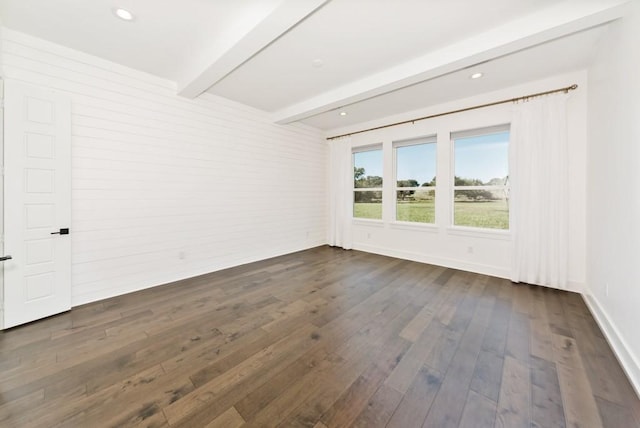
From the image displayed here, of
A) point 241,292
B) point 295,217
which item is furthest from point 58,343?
point 295,217

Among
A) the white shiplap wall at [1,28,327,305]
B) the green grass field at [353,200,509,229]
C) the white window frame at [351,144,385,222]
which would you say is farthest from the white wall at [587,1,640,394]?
the white shiplap wall at [1,28,327,305]

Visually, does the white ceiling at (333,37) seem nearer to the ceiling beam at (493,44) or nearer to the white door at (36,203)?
the ceiling beam at (493,44)

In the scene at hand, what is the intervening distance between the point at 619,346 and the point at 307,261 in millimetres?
3803

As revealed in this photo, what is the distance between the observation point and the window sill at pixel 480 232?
369 cm

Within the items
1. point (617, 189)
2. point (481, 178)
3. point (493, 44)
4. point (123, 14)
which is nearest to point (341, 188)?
point (481, 178)

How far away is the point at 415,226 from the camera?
464 centimetres

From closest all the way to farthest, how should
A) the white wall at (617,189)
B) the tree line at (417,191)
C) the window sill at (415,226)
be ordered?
the white wall at (617,189) < the tree line at (417,191) < the window sill at (415,226)

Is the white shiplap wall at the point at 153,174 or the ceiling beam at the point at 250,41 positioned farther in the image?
the white shiplap wall at the point at 153,174

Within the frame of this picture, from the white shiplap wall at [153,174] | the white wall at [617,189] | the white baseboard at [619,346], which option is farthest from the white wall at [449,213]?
the white shiplap wall at [153,174]

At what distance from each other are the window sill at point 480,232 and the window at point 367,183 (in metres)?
1.56

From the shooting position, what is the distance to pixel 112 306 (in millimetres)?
2729

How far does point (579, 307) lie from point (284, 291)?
11.5ft

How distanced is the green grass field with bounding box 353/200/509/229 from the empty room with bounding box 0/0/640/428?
5 cm

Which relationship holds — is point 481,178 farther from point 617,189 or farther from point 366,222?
point 366,222
